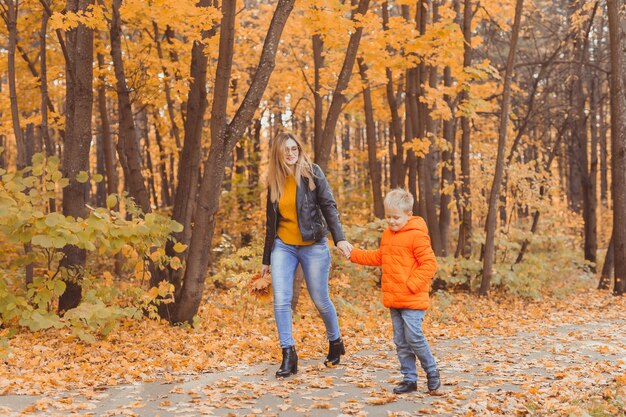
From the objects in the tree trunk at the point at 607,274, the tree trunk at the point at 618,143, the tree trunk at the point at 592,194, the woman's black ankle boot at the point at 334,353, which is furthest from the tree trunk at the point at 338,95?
the tree trunk at the point at 592,194

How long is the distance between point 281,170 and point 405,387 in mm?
2125

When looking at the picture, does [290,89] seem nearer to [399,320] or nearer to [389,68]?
[389,68]

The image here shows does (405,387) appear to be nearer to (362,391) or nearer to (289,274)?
(362,391)

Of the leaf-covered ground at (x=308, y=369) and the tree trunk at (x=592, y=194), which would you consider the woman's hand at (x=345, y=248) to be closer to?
the leaf-covered ground at (x=308, y=369)

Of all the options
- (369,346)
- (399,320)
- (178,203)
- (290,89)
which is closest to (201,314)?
(178,203)

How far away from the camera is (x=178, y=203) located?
9289 millimetres

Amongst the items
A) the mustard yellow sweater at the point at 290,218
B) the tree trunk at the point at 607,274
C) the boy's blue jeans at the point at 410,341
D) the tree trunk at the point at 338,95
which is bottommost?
the tree trunk at the point at 607,274

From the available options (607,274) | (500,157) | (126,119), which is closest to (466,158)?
(500,157)

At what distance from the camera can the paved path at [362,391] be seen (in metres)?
4.86

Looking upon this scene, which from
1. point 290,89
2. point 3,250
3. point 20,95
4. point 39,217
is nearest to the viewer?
point 39,217

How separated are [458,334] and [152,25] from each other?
891cm

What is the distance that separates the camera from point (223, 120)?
7910mm

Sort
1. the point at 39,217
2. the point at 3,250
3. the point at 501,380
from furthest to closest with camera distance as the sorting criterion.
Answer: the point at 3,250 < the point at 39,217 < the point at 501,380

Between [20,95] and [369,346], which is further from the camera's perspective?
[20,95]
